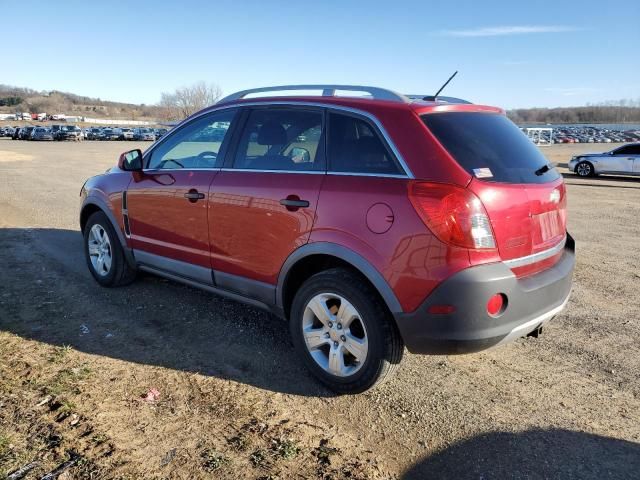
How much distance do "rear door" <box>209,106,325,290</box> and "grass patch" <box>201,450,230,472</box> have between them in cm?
126

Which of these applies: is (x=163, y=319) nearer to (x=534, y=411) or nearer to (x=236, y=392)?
(x=236, y=392)

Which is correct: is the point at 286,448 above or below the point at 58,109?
below

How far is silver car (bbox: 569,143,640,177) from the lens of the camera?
63.7 feet

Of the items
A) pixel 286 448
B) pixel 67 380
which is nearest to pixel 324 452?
pixel 286 448

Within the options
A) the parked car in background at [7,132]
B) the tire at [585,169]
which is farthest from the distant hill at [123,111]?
the tire at [585,169]

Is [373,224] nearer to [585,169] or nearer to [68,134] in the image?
[585,169]

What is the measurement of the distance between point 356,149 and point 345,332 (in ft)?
3.86

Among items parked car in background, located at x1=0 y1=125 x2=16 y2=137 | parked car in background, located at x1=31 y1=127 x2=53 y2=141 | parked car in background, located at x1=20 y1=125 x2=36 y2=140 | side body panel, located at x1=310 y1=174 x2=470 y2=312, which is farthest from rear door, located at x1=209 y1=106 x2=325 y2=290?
parked car in background, located at x1=0 y1=125 x2=16 y2=137

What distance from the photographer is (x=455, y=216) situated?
274cm

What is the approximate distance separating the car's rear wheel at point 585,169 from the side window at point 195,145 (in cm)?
2021

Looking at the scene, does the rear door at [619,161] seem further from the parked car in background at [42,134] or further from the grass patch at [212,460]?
the parked car in background at [42,134]

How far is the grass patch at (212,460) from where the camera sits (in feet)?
8.52

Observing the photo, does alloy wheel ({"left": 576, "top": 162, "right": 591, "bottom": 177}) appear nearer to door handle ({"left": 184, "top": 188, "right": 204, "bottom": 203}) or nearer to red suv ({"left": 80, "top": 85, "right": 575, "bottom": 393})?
red suv ({"left": 80, "top": 85, "right": 575, "bottom": 393})

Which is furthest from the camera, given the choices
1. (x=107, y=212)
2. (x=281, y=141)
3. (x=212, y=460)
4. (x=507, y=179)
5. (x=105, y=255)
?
(x=105, y=255)
